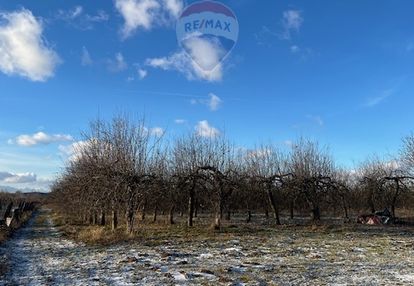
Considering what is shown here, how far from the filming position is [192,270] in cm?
966

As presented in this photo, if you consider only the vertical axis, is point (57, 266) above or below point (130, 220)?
below

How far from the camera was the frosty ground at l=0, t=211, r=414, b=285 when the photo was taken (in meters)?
8.73

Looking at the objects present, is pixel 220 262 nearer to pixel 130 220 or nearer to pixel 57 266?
pixel 57 266

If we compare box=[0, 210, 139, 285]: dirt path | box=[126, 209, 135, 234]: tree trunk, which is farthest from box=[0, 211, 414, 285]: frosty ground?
box=[126, 209, 135, 234]: tree trunk

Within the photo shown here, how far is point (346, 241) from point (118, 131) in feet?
37.3

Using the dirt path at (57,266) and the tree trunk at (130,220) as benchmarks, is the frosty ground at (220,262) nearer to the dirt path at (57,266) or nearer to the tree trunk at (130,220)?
the dirt path at (57,266)

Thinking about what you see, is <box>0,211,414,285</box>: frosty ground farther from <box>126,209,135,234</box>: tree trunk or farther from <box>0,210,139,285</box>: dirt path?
<box>126,209,135,234</box>: tree trunk

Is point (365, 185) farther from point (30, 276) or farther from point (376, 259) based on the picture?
point (30, 276)

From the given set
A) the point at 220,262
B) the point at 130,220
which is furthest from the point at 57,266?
the point at 130,220

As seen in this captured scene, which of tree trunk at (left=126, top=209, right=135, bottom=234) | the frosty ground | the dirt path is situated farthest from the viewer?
tree trunk at (left=126, top=209, right=135, bottom=234)

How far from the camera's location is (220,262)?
428 inches

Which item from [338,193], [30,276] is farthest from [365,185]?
[30,276]

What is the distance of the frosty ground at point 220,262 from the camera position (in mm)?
8734

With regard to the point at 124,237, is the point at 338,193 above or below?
above
